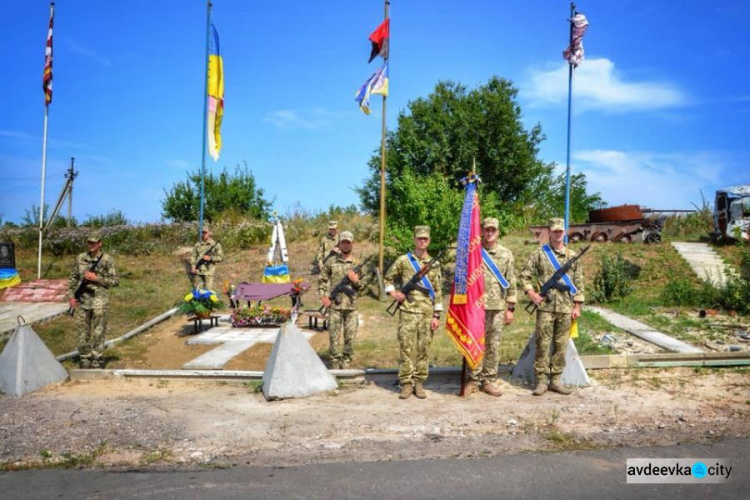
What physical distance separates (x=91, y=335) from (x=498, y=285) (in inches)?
241

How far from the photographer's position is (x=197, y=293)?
39.5ft

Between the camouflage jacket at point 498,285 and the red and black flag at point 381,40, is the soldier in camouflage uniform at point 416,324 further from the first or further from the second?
the red and black flag at point 381,40

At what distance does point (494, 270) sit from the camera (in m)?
7.04

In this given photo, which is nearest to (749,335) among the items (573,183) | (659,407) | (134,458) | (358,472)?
(659,407)

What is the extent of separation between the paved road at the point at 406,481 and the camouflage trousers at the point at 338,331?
11.7 feet

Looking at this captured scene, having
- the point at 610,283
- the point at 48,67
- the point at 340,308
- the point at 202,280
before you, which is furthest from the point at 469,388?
the point at 48,67

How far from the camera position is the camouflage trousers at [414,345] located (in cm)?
682

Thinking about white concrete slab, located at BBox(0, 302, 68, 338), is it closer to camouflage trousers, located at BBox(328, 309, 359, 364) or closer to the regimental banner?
camouflage trousers, located at BBox(328, 309, 359, 364)

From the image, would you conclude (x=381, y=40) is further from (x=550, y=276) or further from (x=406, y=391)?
(x=406, y=391)

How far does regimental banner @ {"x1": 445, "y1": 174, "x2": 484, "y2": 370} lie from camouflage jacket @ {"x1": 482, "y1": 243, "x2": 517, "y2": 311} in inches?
8.0

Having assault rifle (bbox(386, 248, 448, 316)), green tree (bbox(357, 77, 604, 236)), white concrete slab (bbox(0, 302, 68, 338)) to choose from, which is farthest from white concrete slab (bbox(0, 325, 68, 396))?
green tree (bbox(357, 77, 604, 236))

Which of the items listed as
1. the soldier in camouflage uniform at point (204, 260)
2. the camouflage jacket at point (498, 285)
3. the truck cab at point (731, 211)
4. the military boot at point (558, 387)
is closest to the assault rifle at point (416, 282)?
the camouflage jacket at point (498, 285)

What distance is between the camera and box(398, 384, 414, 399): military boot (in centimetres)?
676

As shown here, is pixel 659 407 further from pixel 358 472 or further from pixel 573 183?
Result: pixel 573 183
